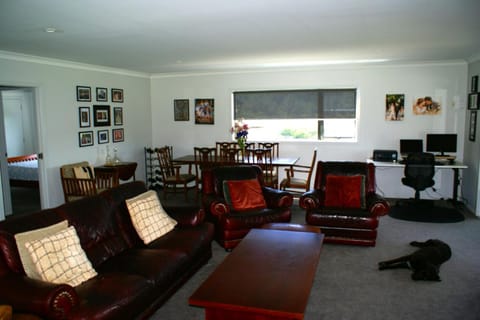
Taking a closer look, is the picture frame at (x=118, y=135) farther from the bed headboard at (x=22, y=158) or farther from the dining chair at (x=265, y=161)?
the dining chair at (x=265, y=161)

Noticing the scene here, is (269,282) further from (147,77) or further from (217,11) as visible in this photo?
(147,77)

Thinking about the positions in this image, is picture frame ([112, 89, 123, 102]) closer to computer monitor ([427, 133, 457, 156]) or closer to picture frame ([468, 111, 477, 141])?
computer monitor ([427, 133, 457, 156])

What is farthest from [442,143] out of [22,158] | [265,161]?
[22,158]

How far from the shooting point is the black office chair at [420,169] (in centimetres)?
561

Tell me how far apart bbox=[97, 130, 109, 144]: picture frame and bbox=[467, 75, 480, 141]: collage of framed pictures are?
5854mm

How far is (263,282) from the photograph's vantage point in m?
2.62

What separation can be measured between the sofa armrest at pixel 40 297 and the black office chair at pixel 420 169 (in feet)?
16.1

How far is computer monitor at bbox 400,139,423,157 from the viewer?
20.8 feet

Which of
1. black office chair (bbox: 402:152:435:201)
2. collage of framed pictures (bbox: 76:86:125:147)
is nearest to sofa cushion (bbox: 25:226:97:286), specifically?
collage of framed pictures (bbox: 76:86:125:147)

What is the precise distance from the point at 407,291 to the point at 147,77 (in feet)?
20.3

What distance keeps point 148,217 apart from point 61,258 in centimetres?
105

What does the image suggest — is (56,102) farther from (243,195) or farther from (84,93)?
(243,195)

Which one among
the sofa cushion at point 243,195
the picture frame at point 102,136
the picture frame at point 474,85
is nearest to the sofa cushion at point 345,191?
the sofa cushion at point 243,195

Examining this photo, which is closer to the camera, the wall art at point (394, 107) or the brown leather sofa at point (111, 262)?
the brown leather sofa at point (111, 262)
